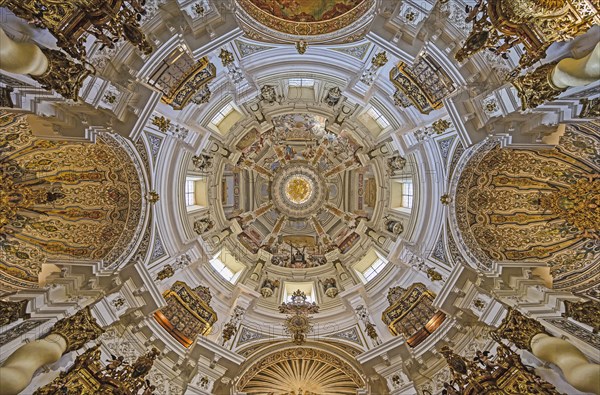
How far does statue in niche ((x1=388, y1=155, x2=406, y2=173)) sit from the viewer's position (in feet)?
57.1

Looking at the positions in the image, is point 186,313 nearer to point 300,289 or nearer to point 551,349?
point 300,289

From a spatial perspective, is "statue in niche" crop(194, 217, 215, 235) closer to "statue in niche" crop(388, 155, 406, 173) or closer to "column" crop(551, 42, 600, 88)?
"statue in niche" crop(388, 155, 406, 173)

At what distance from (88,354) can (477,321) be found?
12956 mm

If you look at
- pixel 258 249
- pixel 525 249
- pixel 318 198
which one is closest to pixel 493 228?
pixel 525 249

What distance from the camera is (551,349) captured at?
9492mm

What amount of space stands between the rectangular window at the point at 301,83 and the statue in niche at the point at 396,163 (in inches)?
209

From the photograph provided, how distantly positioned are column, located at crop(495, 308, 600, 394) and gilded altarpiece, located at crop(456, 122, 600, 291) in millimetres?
2612

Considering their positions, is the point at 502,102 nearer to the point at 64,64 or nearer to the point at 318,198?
the point at 64,64

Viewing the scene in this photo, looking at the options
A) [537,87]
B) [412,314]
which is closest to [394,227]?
[412,314]

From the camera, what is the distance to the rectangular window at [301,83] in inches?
685

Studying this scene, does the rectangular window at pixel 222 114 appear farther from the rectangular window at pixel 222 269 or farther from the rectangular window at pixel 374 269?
the rectangular window at pixel 374 269

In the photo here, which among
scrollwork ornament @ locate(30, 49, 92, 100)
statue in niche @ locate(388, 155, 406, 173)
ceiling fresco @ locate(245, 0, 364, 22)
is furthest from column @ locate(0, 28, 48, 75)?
statue in niche @ locate(388, 155, 406, 173)

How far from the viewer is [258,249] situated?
21.0 metres

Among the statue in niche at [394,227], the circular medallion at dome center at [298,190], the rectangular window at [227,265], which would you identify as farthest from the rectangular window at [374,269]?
the rectangular window at [227,265]
